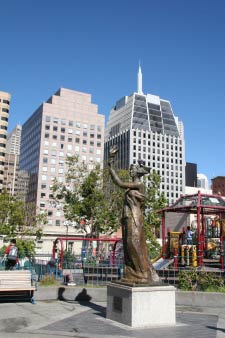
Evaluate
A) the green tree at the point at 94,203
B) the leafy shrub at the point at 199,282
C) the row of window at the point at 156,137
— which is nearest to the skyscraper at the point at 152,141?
the row of window at the point at 156,137

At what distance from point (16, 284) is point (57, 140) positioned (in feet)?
368

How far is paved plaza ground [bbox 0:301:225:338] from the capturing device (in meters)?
7.96

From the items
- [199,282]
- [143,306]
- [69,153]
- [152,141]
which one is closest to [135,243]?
[143,306]

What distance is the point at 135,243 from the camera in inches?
370

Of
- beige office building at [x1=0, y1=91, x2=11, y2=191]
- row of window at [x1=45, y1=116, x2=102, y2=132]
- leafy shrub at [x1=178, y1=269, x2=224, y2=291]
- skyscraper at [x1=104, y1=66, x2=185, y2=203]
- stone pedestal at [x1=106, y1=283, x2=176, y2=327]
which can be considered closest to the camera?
stone pedestal at [x1=106, y1=283, x2=176, y2=327]

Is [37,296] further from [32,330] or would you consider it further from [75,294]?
[32,330]

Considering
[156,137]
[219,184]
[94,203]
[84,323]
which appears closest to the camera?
[84,323]

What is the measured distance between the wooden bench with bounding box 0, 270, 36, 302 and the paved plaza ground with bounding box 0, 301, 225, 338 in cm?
45

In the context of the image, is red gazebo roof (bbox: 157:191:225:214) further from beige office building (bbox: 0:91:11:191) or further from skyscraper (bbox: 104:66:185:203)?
skyscraper (bbox: 104:66:185:203)

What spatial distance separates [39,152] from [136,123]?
5191cm

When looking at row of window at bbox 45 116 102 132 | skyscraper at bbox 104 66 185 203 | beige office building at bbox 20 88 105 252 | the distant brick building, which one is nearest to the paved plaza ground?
beige office building at bbox 20 88 105 252

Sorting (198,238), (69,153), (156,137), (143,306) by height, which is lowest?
(143,306)

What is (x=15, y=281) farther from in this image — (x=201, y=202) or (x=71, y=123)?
(x=71, y=123)

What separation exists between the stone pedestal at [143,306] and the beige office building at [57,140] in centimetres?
10498
